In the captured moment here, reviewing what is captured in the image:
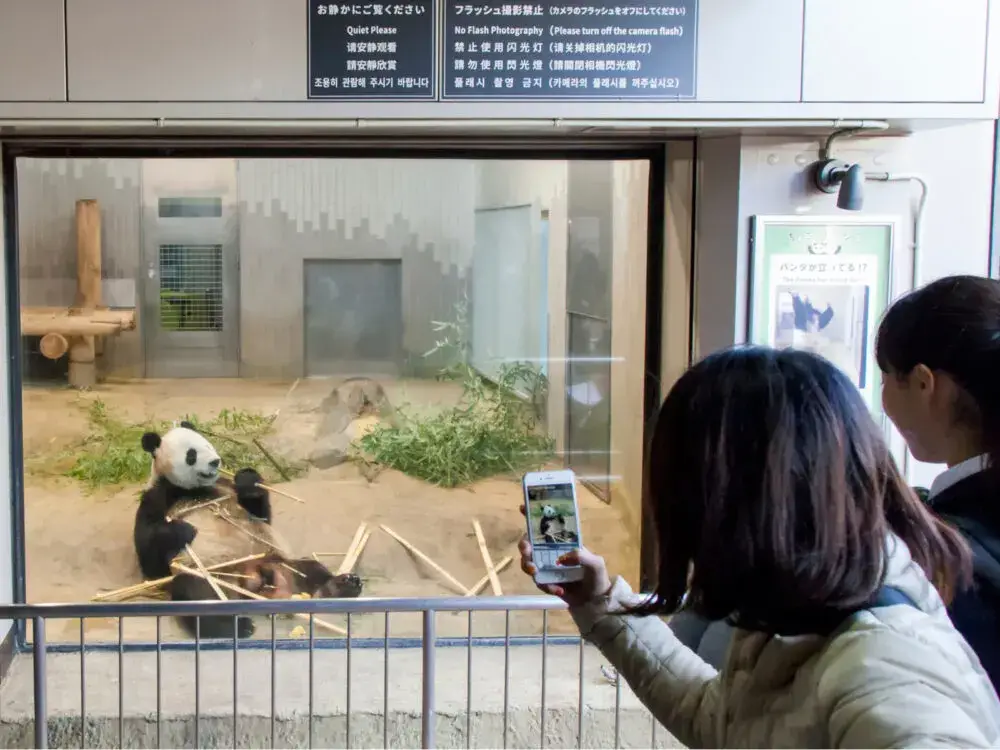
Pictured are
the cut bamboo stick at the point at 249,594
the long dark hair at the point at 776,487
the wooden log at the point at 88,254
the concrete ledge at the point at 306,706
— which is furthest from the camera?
the cut bamboo stick at the point at 249,594

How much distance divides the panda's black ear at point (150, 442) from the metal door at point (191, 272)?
0.86ft

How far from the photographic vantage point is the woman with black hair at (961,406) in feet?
4.60

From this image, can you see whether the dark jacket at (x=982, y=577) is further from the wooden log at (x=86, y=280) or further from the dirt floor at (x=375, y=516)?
the wooden log at (x=86, y=280)

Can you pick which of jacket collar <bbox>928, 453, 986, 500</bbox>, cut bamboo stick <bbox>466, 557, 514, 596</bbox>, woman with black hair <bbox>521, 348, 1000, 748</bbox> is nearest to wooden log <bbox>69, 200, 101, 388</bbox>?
cut bamboo stick <bbox>466, 557, 514, 596</bbox>

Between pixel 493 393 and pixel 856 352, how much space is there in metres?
1.53

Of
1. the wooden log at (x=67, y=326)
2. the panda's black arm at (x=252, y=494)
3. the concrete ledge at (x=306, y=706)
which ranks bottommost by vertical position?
the concrete ledge at (x=306, y=706)

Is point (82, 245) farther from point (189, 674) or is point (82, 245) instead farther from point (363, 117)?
point (189, 674)

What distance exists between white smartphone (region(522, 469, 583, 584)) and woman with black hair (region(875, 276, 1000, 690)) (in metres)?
0.61

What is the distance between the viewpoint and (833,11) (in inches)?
121

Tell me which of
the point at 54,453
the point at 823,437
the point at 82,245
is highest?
the point at 82,245

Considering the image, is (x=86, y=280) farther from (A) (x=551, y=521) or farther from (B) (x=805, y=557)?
(B) (x=805, y=557)

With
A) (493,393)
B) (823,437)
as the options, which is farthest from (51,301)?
(823,437)

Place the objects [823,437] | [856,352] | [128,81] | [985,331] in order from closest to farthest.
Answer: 1. [823,437]
2. [985,331]
3. [128,81]
4. [856,352]

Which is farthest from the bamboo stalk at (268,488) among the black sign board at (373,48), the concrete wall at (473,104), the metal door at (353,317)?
the black sign board at (373,48)
